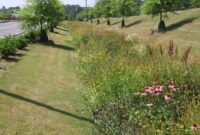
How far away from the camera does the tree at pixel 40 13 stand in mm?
31547

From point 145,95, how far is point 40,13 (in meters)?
24.6

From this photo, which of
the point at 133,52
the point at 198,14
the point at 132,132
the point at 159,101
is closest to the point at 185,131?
the point at 132,132

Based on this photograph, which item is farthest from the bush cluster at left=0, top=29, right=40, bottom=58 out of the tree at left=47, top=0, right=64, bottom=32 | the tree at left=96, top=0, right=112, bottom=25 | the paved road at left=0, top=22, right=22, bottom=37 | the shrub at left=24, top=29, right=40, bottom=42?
the tree at left=96, top=0, right=112, bottom=25

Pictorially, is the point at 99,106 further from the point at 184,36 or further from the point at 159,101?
the point at 184,36

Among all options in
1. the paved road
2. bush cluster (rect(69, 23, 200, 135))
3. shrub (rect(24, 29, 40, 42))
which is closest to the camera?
bush cluster (rect(69, 23, 200, 135))

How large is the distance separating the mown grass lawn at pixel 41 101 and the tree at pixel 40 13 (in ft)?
45.4

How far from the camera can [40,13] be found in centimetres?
3192

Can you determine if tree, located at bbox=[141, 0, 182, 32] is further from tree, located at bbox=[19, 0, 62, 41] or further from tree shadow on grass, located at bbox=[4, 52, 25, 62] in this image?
tree shadow on grass, located at bbox=[4, 52, 25, 62]

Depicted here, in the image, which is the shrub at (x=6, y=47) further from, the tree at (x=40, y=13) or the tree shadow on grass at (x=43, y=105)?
the tree at (x=40, y=13)

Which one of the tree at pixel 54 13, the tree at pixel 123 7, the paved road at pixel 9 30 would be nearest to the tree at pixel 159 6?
the paved road at pixel 9 30

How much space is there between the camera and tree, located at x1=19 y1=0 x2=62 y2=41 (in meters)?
31.5

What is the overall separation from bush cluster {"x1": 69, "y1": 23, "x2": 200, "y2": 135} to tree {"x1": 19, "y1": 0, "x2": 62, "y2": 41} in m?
19.0

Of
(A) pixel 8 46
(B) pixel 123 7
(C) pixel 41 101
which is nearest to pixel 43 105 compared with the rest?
(C) pixel 41 101

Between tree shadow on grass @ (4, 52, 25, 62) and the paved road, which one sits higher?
tree shadow on grass @ (4, 52, 25, 62)
